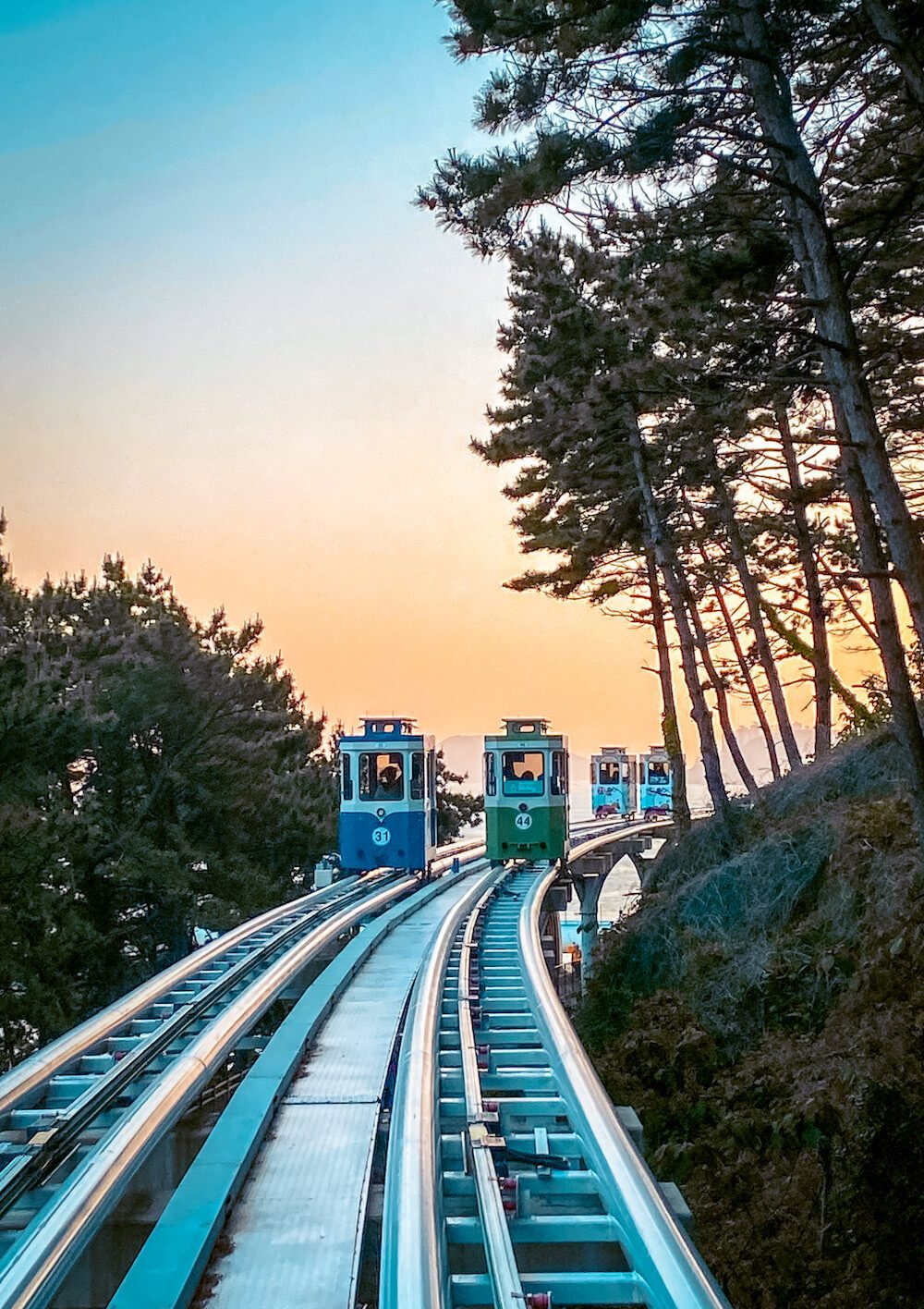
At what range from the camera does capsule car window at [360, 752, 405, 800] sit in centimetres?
2144

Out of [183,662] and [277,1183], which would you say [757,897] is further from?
[183,662]

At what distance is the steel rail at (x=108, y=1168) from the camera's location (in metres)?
4.68

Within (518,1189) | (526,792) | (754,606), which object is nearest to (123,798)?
(526,792)

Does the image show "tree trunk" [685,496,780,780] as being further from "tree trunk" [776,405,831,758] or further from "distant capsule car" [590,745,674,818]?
"distant capsule car" [590,745,674,818]

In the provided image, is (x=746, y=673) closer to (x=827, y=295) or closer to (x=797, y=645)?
(x=797, y=645)

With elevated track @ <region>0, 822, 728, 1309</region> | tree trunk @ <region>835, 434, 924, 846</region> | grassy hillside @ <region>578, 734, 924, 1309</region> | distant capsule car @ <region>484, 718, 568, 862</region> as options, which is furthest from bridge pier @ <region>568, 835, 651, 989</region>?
elevated track @ <region>0, 822, 728, 1309</region>

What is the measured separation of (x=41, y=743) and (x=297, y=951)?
31.6 feet

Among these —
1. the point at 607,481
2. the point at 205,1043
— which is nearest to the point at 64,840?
the point at 607,481

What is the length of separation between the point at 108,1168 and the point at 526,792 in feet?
57.0

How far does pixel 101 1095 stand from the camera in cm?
752

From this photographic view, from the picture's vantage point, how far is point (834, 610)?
26469 millimetres

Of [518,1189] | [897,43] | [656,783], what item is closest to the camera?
[518,1189]

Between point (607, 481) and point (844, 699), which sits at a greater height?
point (607, 481)

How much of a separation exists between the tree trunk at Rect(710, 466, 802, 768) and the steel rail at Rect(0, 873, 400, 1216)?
11038mm
